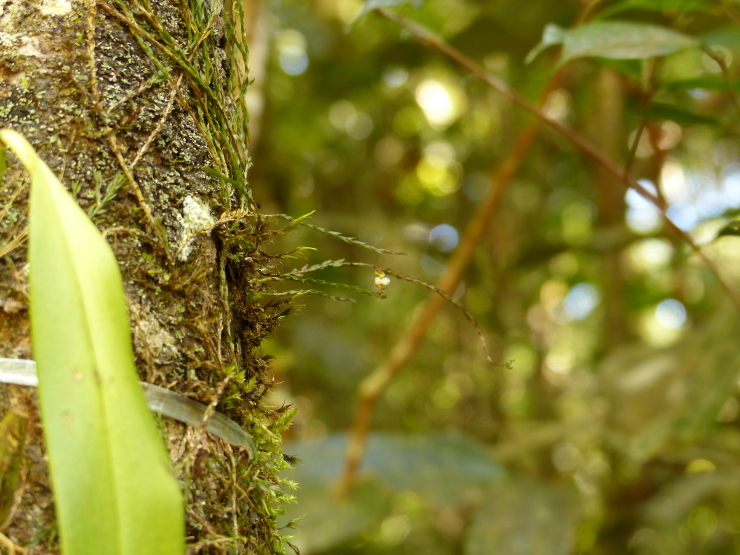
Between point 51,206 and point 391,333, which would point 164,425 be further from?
point 391,333

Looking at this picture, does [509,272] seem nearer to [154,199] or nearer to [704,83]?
[704,83]

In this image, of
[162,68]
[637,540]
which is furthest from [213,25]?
[637,540]

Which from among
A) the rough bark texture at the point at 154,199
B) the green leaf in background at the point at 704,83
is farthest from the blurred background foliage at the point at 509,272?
the rough bark texture at the point at 154,199

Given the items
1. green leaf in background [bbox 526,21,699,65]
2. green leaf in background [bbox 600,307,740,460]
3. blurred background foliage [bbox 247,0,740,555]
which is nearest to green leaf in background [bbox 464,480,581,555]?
blurred background foliage [bbox 247,0,740,555]

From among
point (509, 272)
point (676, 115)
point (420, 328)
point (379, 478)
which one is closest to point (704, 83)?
point (676, 115)

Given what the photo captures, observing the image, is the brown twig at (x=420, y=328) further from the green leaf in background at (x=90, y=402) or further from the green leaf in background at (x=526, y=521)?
the green leaf in background at (x=90, y=402)
